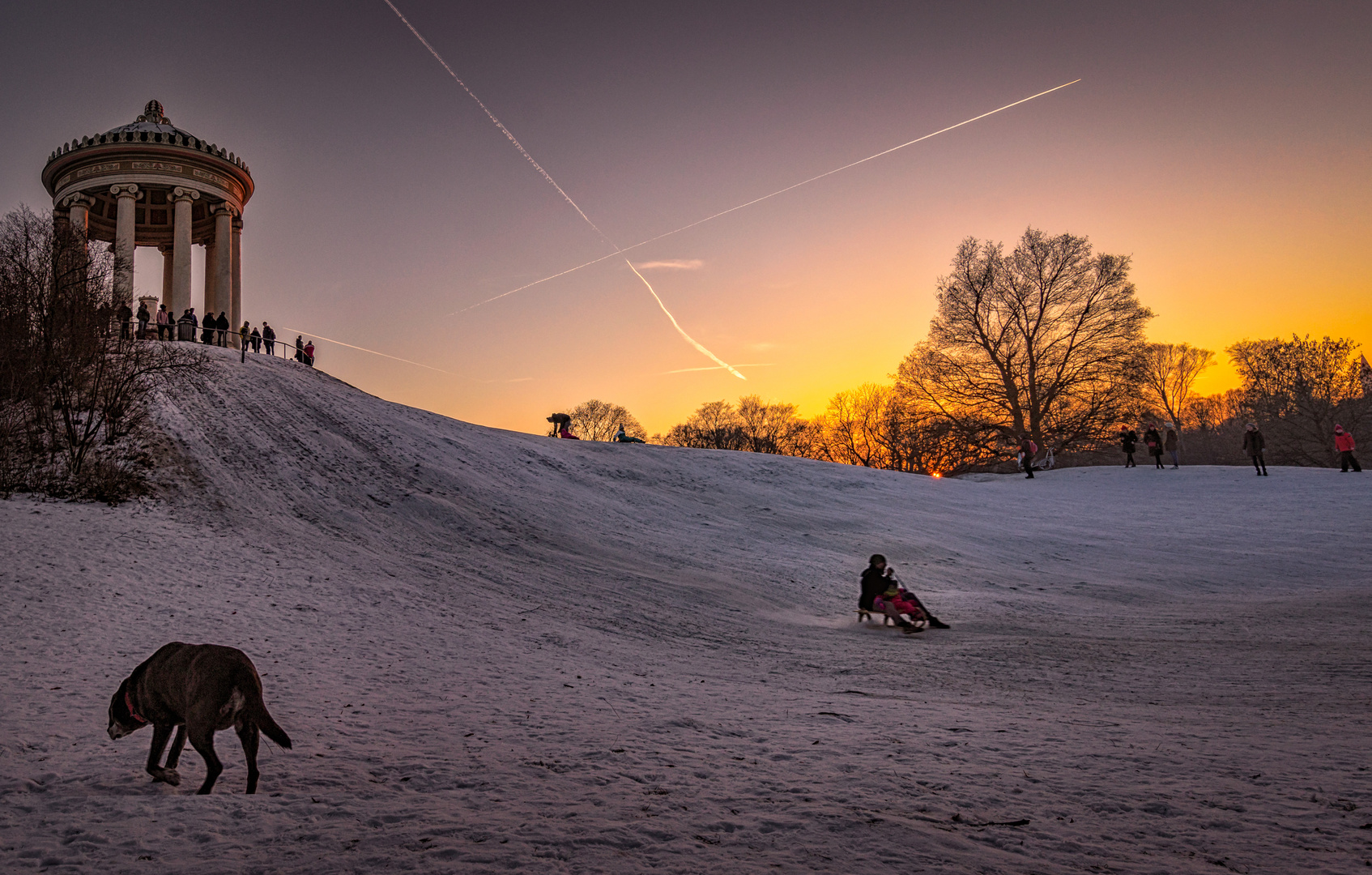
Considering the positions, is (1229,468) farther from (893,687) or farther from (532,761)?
(532,761)

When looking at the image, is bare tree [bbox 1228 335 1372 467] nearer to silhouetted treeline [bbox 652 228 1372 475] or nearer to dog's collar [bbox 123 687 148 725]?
silhouetted treeline [bbox 652 228 1372 475]

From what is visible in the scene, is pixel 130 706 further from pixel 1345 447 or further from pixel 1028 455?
pixel 1345 447

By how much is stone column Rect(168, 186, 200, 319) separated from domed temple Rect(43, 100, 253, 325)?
4 centimetres

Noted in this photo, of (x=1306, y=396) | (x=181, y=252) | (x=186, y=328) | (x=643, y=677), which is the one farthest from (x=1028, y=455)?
(x=181, y=252)

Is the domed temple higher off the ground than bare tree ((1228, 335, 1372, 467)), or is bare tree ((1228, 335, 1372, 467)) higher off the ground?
the domed temple

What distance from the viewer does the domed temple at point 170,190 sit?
35438mm

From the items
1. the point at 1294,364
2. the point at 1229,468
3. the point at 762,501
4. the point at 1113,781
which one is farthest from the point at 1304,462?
the point at 1113,781

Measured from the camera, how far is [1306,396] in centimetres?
4275

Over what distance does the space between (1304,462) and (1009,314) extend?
67.9 ft

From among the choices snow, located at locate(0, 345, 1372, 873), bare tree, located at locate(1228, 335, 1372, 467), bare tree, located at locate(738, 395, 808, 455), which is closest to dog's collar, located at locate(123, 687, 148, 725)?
snow, located at locate(0, 345, 1372, 873)

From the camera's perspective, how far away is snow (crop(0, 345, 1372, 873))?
3.97m

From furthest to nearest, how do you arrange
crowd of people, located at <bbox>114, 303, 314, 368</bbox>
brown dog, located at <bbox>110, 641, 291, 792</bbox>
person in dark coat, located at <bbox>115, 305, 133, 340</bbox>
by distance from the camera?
crowd of people, located at <bbox>114, 303, 314, 368</bbox> → person in dark coat, located at <bbox>115, 305, 133, 340</bbox> → brown dog, located at <bbox>110, 641, 291, 792</bbox>

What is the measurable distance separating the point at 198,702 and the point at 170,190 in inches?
1659

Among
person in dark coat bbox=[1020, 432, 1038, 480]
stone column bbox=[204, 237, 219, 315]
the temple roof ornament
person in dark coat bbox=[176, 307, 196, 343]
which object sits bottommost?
person in dark coat bbox=[1020, 432, 1038, 480]
